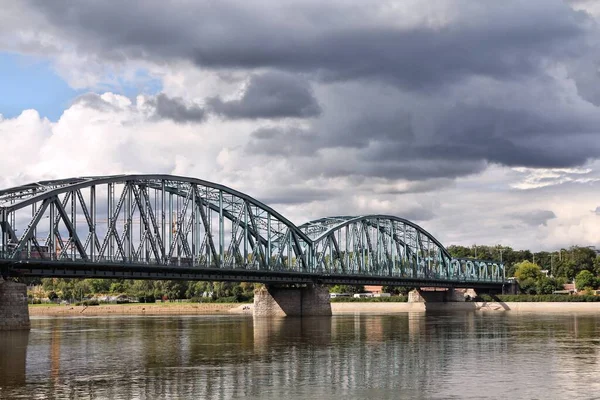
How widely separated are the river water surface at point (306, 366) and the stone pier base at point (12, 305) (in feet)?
17.1

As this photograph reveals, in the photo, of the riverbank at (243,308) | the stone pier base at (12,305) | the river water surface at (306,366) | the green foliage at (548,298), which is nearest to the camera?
the river water surface at (306,366)

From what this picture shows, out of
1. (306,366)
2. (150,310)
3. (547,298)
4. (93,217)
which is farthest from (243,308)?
(306,366)

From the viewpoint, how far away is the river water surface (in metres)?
41.6

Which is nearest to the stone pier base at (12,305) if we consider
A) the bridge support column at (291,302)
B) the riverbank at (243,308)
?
the bridge support column at (291,302)

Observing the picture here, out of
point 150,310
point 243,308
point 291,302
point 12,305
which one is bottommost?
point 150,310

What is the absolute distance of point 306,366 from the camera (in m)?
53.6

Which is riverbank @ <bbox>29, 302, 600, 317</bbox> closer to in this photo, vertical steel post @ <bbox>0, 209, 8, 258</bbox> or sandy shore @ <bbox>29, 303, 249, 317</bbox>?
sandy shore @ <bbox>29, 303, 249, 317</bbox>

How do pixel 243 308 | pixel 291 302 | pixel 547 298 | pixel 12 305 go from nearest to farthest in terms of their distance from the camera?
pixel 12 305 < pixel 291 302 < pixel 243 308 < pixel 547 298

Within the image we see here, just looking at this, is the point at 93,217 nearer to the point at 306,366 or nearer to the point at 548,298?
the point at 306,366

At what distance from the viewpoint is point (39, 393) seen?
4172 cm

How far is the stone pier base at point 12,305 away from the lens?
88.2m

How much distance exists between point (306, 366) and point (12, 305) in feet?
152

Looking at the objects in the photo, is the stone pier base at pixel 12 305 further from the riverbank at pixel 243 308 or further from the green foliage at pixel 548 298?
the green foliage at pixel 548 298

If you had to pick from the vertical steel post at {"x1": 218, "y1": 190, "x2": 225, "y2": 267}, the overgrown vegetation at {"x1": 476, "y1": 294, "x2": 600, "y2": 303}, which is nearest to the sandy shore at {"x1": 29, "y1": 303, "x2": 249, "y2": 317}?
the vertical steel post at {"x1": 218, "y1": 190, "x2": 225, "y2": 267}
